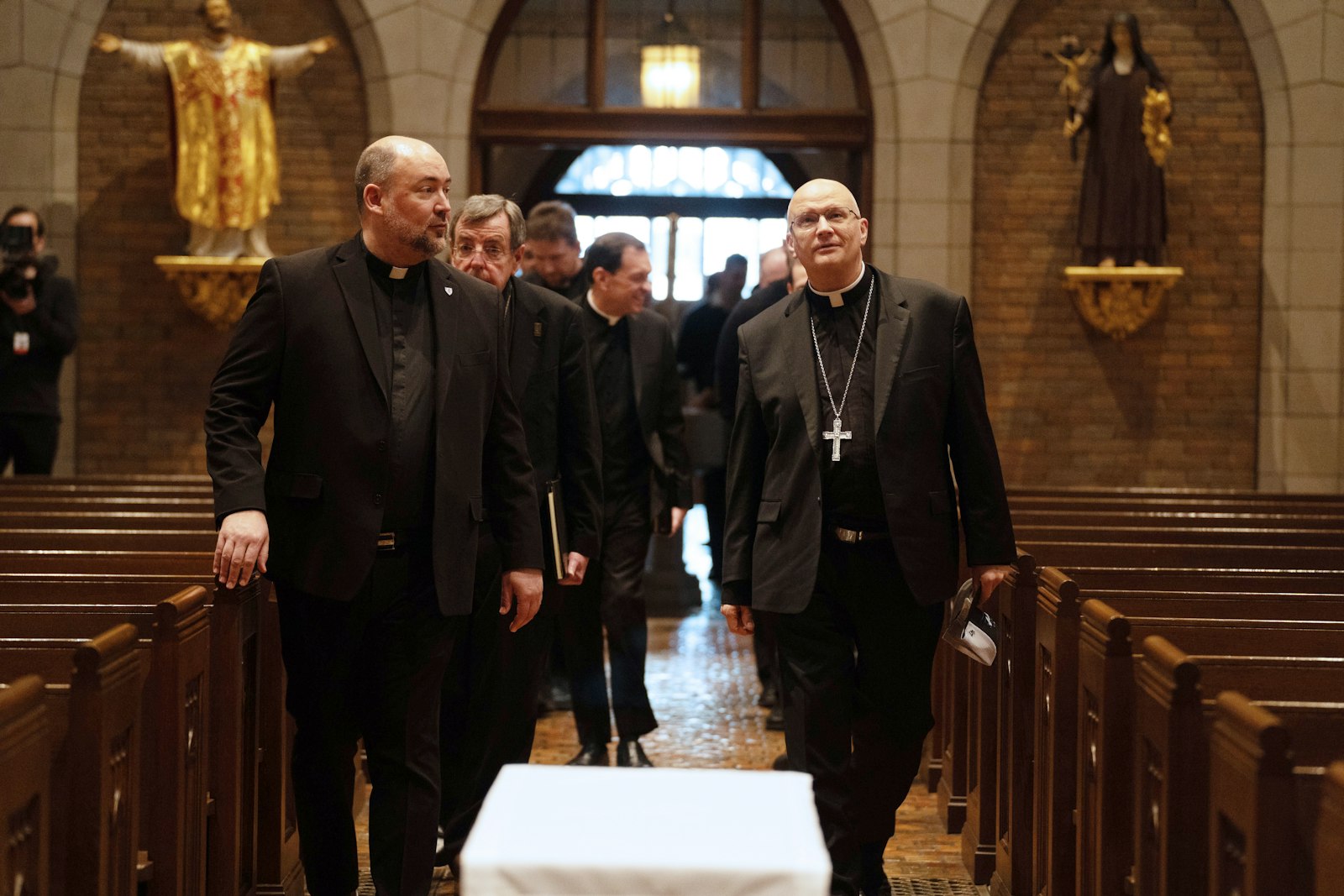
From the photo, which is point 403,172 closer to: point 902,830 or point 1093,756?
point 1093,756

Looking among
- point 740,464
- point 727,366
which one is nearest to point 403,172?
point 740,464

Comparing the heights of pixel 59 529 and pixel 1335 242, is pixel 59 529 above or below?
below

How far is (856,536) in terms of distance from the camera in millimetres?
3271

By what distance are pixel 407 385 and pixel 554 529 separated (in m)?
1.02

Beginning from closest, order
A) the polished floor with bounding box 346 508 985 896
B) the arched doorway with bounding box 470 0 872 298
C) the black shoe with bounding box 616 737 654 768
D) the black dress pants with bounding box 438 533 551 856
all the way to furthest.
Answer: the black dress pants with bounding box 438 533 551 856 → the polished floor with bounding box 346 508 985 896 → the black shoe with bounding box 616 737 654 768 → the arched doorway with bounding box 470 0 872 298

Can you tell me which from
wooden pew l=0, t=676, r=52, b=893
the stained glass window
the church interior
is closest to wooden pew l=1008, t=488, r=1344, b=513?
the church interior

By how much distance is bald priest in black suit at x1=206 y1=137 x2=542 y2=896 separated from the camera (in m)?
2.93

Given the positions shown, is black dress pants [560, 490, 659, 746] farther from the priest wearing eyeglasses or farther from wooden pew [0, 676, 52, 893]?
wooden pew [0, 676, 52, 893]

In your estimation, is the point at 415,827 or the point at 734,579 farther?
the point at 734,579

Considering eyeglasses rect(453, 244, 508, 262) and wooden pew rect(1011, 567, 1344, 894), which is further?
eyeglasses rect(453, 244, 508, 262)

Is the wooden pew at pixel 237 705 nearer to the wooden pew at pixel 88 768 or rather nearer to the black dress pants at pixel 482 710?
the black dress pants at pixel 482 710

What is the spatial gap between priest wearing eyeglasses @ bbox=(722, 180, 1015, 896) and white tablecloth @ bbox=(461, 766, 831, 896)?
5.42ft

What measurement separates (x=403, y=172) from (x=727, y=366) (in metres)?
3.38

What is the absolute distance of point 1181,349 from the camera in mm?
8492
